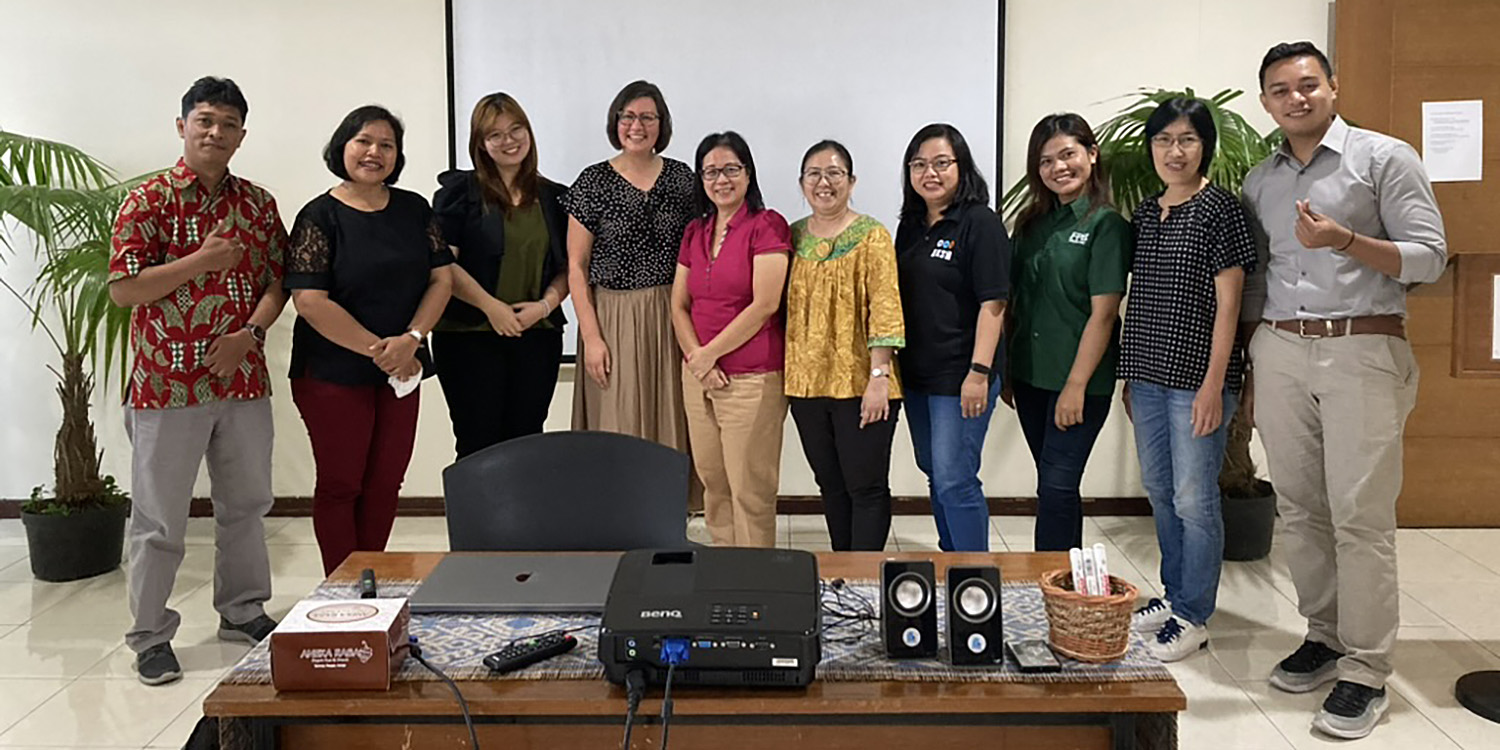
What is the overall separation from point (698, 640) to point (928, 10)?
12.5 feet

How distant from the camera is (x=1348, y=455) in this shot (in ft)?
9.58

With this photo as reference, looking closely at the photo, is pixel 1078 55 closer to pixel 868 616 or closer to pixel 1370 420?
pixel 1370 420

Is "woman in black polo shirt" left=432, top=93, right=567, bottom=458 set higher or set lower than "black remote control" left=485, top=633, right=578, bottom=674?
higher

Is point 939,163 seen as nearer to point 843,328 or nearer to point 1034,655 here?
point 843,328

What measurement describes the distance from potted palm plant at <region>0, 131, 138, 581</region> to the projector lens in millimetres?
3330

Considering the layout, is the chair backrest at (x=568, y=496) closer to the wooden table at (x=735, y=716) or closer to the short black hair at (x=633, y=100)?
the wooden table at (x=735, y=716)

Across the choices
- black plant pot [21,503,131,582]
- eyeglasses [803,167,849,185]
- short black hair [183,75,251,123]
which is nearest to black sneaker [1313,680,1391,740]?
eyeglasses [803,167,849,185]

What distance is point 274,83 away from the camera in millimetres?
4895

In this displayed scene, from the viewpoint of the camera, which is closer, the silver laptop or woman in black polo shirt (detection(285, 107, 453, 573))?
the silver laptop

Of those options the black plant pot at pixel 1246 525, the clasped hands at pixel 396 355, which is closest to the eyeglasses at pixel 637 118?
the clasped hands at pixel 396 355

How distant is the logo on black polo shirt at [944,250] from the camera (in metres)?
3.45

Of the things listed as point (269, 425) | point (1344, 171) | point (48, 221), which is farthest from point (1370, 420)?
point (48, 221)

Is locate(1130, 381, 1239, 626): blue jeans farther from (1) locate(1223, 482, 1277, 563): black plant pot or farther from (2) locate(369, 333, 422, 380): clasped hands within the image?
(2) locate(369, 333, 422, 380): clasped hands

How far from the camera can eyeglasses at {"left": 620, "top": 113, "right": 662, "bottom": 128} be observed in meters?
3.55
